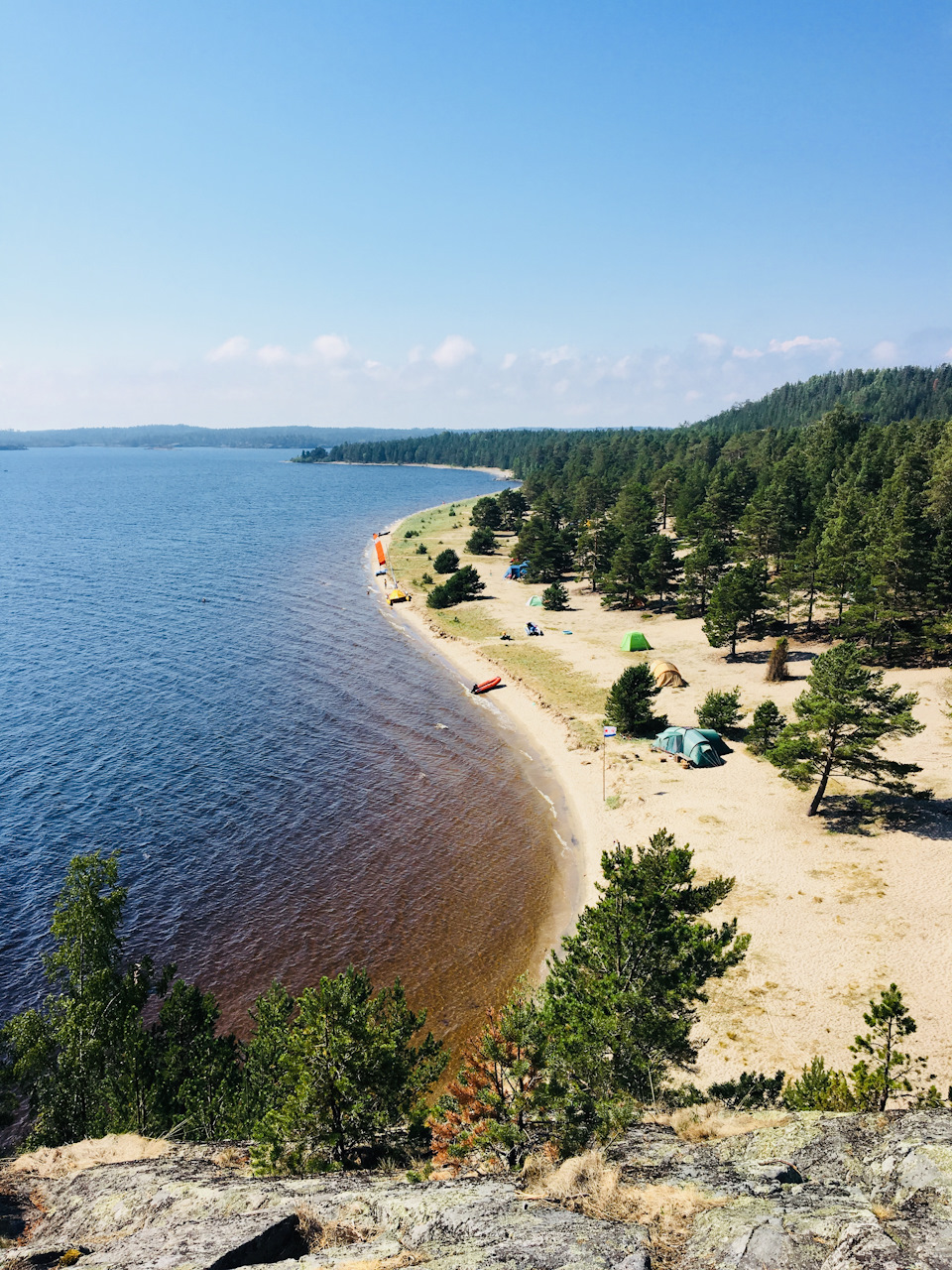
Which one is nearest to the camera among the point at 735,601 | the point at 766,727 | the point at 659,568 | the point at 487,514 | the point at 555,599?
the point at 766,727

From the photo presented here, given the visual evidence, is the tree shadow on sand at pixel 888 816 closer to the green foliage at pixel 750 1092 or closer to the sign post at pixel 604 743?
the sign post at pixel 604 743

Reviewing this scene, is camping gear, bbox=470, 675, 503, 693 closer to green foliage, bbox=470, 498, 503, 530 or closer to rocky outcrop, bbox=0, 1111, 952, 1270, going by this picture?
rocky outcrop, bbox=0, 1111, 952, 1270

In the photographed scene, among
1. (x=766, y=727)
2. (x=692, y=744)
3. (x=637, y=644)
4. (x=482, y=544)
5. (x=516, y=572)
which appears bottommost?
(x=692, y=744)

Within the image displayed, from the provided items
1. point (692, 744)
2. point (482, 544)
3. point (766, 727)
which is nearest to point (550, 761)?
point (692, 744)

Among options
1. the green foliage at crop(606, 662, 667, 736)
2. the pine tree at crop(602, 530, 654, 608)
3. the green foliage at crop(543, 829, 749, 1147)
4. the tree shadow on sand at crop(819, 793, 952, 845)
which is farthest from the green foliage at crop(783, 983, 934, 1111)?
the pine tree at crop(602, 530, 654, 608)

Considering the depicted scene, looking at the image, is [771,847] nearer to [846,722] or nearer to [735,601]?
Result: [846,722]

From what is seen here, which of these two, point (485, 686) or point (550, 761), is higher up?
point (485, 686)

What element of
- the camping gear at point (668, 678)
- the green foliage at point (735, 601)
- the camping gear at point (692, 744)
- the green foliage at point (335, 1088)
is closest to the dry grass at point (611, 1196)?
the green foliage at point (335, 1088)
